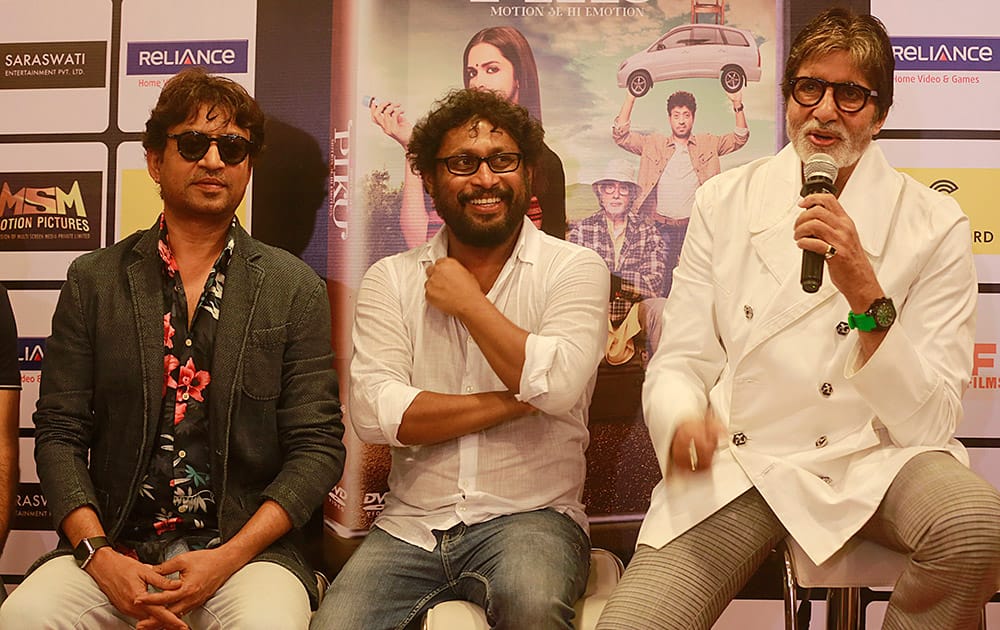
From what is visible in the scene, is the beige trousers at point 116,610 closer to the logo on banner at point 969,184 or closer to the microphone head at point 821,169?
the microphone head at point 821,169

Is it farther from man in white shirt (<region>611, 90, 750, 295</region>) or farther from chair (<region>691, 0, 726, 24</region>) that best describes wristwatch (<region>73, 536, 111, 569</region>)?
chair (<region>691, 0, 726, 24</region>)

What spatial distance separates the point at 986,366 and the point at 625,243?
1295mm

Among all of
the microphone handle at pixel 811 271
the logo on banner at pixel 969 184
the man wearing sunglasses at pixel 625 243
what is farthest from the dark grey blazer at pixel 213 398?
the logo on banner at pixel 969 184

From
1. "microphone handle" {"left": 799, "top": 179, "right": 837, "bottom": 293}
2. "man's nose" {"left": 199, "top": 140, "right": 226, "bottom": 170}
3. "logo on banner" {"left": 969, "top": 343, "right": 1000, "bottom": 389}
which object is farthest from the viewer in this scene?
"logo on banner" {"left": 969, "top": 343, "right": 1000, "bottom": 389}

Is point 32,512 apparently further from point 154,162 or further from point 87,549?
point 154,162

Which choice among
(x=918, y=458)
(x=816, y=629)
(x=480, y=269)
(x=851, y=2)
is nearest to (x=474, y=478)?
(x=480, y=269)

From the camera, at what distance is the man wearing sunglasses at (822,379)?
238 centimetres

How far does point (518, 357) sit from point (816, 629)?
160 centimetres

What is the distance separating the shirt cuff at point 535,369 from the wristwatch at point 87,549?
3.91 ft

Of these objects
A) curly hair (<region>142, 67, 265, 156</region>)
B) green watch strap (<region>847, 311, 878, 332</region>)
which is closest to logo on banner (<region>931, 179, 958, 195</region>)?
green watch strap (<region>847, 311, 878, 332</region>)

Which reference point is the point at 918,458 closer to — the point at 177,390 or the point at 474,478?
the point at 474,478

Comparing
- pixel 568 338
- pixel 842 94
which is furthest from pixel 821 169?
pixel 568 338

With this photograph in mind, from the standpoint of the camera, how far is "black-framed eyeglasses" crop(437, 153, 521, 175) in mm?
3234

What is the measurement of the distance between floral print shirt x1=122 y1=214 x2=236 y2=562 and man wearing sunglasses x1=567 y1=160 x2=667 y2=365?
1371 mm
